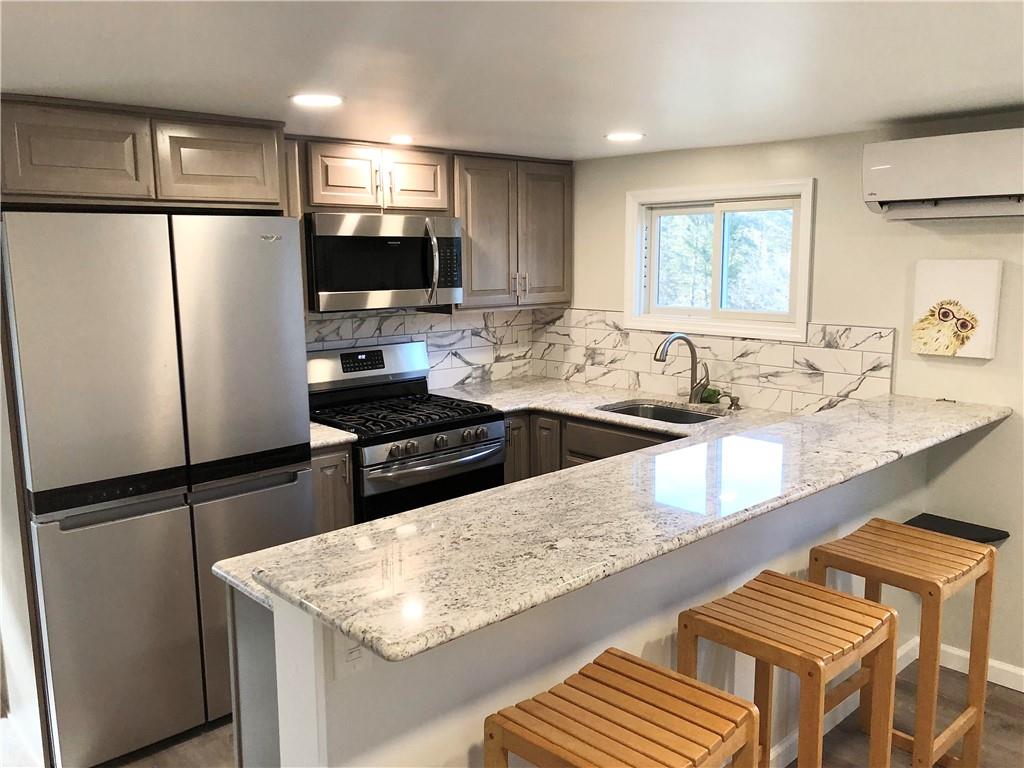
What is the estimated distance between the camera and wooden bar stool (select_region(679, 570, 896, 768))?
1826mm

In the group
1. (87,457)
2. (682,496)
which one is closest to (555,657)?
(682,496)

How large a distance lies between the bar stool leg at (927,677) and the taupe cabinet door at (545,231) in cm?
255

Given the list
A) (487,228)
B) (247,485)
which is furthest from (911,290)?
(247,485)

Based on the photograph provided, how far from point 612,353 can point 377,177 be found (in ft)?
5.16

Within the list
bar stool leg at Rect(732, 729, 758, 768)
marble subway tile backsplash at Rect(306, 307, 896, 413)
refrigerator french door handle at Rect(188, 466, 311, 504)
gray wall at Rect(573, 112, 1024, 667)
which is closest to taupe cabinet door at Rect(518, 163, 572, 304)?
marble subway tile backsplash at Rect(306, 307, 896, 413)

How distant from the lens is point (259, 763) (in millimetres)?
2150

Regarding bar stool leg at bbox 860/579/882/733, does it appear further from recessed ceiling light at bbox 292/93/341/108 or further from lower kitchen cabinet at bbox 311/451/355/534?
recessed ceiling light at bbox 292/93/341/108

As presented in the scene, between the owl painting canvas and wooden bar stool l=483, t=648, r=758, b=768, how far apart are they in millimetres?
2055

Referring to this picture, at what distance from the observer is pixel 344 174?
11.4 feet

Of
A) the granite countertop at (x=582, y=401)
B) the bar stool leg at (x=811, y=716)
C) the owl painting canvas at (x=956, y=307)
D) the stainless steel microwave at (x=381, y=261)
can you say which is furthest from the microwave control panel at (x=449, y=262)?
the bar stool leg at (x=811, y=716)

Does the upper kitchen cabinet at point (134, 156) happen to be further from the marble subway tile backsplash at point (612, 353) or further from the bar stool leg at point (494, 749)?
the bar stool leg at point (494, 749)

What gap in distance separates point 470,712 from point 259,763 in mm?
764

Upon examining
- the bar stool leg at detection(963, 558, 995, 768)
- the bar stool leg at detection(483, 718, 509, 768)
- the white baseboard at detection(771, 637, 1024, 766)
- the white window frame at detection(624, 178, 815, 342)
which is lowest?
the white baseboard at detection(771, 637, 1024, 766)

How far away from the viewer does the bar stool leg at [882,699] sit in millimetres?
2039
